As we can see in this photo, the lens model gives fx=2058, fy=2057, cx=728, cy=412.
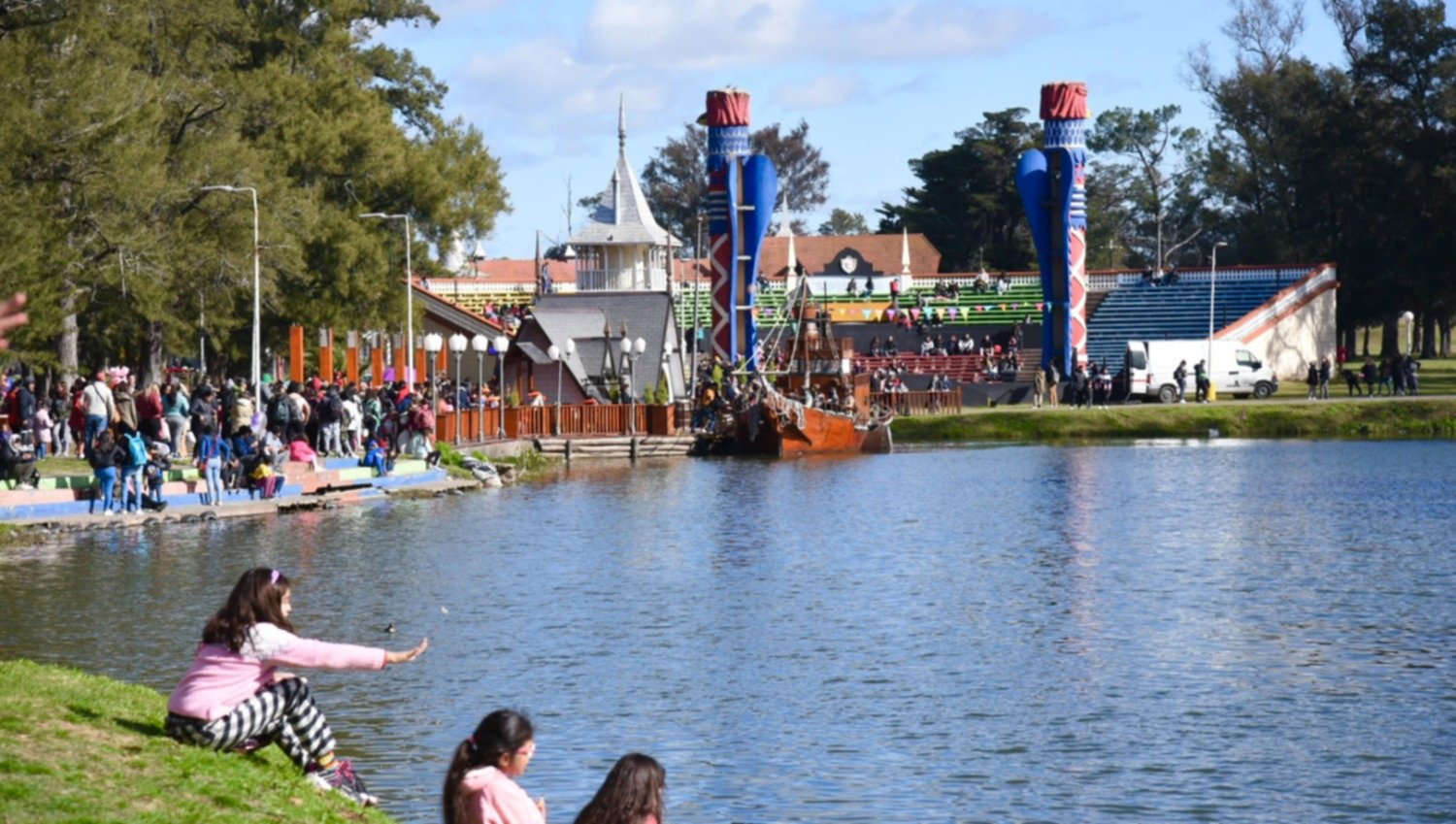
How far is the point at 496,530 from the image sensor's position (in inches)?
1451

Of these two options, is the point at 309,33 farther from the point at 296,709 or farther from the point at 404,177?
the point at 296,709

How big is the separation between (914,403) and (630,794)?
2461 inches

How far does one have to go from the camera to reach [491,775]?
33.4ft

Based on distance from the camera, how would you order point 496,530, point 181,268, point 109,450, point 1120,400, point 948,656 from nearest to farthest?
point 948,656 → point 109,450 → point 496,530 → point 181,268 → point 1120,400

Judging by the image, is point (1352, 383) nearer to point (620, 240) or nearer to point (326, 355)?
point (620, 240)

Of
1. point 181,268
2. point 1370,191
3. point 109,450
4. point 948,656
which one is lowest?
point 948,656

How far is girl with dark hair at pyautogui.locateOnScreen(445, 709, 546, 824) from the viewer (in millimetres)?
10141

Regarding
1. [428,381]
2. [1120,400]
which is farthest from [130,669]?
[1120,400]

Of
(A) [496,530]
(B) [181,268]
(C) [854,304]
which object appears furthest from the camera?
(C) [854,304]

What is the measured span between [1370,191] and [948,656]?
68.2 meters

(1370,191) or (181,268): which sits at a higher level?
(1370,191)

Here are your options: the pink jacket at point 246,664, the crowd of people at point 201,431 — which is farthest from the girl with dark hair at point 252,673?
the crowd of people at point 201,431

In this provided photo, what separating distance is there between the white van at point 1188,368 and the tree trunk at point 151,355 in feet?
116

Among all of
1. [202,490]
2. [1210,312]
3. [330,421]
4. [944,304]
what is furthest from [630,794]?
[944,304]
